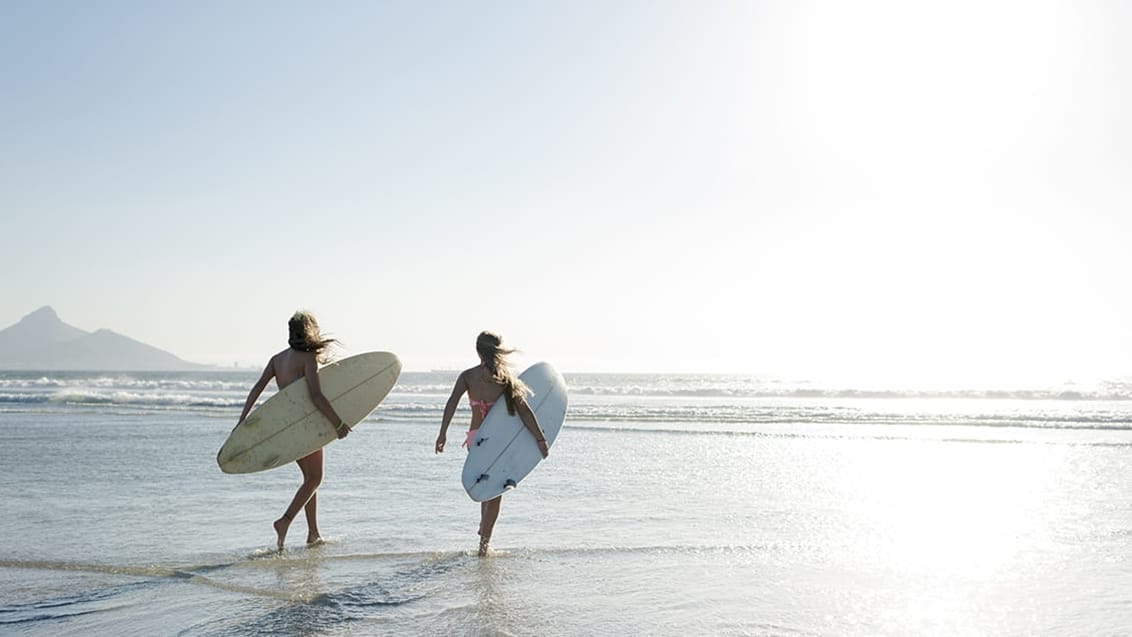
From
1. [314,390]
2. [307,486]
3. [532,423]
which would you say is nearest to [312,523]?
[307,486]

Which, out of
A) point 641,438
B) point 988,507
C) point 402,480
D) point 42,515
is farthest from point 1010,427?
point 42,515

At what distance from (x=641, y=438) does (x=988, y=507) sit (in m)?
7.39

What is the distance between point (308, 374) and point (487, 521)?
173 cm

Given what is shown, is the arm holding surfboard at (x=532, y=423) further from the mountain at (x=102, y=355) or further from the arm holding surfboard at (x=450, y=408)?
the mountain at (x=102, y=355)

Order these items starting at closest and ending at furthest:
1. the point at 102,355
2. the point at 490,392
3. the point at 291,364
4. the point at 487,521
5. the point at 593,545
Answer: the point at 487,521
the point at 593,545
the point at 490,392
the point at 291,364
the point at 102,355

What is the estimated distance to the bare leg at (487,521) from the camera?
561 cm

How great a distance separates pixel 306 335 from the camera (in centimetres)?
595

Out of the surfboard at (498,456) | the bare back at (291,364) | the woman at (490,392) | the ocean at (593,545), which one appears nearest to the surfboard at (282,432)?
the bare back at (291,364)

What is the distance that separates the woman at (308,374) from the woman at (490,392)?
3.07 feet

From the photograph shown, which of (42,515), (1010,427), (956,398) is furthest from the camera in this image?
(956,398)

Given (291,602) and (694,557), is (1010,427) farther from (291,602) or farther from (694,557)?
(291,602)

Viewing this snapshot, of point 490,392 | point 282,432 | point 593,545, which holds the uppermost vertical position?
point 490,392

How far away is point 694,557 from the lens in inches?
214

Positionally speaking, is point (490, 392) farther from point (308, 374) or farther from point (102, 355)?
point (102, 355)
